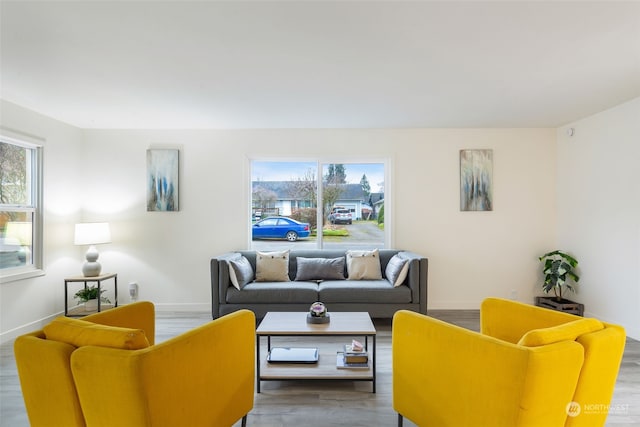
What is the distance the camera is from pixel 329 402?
2152mm

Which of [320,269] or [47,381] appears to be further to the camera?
[320,269]

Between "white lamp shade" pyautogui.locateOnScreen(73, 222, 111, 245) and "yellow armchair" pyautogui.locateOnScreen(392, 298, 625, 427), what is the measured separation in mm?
3752

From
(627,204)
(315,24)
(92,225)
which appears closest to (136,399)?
(315,24)

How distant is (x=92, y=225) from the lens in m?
3.81

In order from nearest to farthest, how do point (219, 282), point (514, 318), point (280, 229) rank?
point (514, 318) < point (219, 282) < point (280, 229)

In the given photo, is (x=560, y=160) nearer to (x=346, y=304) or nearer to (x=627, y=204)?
(x=627, y=204)

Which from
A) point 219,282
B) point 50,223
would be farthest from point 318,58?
point 50,223

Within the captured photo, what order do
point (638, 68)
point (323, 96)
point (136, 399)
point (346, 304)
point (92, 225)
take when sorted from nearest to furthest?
point (136, 399)
point (638, 68)
point (323, 96)
point (346, 304)
point (92, 225)

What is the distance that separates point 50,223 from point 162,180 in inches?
51.2

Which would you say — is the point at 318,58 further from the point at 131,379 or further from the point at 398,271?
the point at 398,271

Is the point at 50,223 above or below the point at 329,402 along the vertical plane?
above

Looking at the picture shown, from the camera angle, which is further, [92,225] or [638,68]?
[92,225]

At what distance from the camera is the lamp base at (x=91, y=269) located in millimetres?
3752

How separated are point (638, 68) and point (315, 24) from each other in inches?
104
